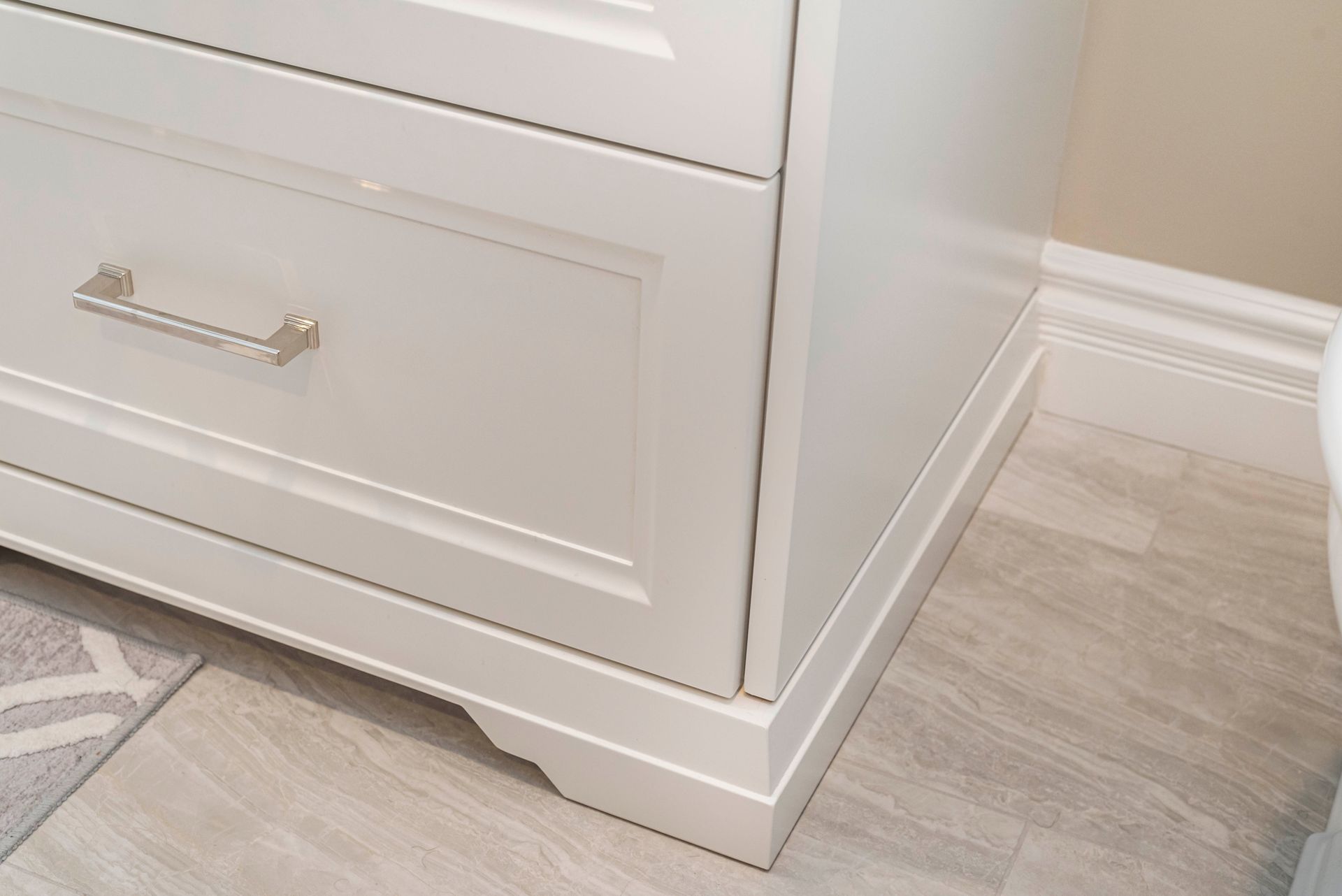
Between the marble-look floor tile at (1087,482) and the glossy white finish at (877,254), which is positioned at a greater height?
the glossy white finish at (877,254)

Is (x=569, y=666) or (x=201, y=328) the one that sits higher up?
(x=201, y=328)

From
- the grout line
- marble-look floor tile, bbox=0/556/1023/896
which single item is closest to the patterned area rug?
marble-look floor tile, bbox=0/556/1023/896

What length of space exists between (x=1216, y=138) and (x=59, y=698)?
0.97 m

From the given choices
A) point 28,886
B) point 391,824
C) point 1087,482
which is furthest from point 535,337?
point 1087,482

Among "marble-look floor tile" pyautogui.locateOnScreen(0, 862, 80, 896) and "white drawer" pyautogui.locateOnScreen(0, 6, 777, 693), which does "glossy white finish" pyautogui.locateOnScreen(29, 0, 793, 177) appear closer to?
"white drawer" pyautogui.locateOnScreen(0, 6, 777, 693)

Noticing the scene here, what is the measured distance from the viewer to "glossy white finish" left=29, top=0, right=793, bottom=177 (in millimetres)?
545

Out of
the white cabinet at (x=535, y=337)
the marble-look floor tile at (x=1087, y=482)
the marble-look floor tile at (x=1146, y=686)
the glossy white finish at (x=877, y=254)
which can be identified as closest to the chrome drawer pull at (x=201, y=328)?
the white cabinet at (x=535, y=337)

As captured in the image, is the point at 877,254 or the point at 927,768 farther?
the point at 927,768

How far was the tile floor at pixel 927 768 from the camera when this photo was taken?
0.79m

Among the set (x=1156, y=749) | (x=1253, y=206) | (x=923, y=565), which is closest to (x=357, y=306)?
(x=923, y=565)

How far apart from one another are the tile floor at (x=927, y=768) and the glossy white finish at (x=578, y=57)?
453 millimetres

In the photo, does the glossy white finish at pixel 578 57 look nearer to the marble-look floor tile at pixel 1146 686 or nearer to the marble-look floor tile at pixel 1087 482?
the marble-look floor tile at pixel 1146 686

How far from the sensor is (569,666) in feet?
2.54

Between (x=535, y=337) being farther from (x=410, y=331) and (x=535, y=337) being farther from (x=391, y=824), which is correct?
(x=391, y=824)
